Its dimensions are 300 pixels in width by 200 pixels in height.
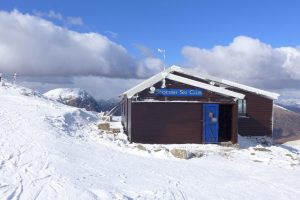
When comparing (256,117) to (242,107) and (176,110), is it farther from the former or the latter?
(176,110)

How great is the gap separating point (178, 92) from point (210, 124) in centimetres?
280

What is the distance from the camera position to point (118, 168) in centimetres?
1602

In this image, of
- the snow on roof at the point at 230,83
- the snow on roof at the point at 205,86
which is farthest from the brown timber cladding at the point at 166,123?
the snow on roof at the point at 230,83

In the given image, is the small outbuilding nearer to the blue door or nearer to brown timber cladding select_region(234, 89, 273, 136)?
the blue door

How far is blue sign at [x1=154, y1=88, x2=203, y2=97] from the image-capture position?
75.3ft

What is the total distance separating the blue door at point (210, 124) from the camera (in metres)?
23.3

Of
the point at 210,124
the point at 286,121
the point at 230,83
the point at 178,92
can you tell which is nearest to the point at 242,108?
the point at 230,83

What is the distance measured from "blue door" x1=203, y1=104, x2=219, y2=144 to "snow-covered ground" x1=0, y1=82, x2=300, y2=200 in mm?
803

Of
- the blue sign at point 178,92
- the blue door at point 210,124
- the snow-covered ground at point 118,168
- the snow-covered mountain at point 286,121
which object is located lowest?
the snow-covered mountain at point 286,121

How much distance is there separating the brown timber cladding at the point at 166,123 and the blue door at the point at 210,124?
1.02 ft

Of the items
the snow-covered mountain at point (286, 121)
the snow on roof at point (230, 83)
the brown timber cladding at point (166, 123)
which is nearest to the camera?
the brown timber cladding at point (166, 123)

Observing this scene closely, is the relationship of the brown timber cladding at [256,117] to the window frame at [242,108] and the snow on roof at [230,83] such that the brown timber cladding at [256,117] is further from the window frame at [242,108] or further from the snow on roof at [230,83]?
the snow on roof at [230,83]

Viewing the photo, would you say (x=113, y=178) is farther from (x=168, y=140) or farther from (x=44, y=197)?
(x=168, y=140)

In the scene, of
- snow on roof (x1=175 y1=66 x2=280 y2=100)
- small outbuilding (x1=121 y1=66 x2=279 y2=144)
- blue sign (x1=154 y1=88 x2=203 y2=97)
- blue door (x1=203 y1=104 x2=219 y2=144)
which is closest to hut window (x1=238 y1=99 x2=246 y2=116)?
snow on roof (x1=175 y1=66 x2=280 y2=100)
